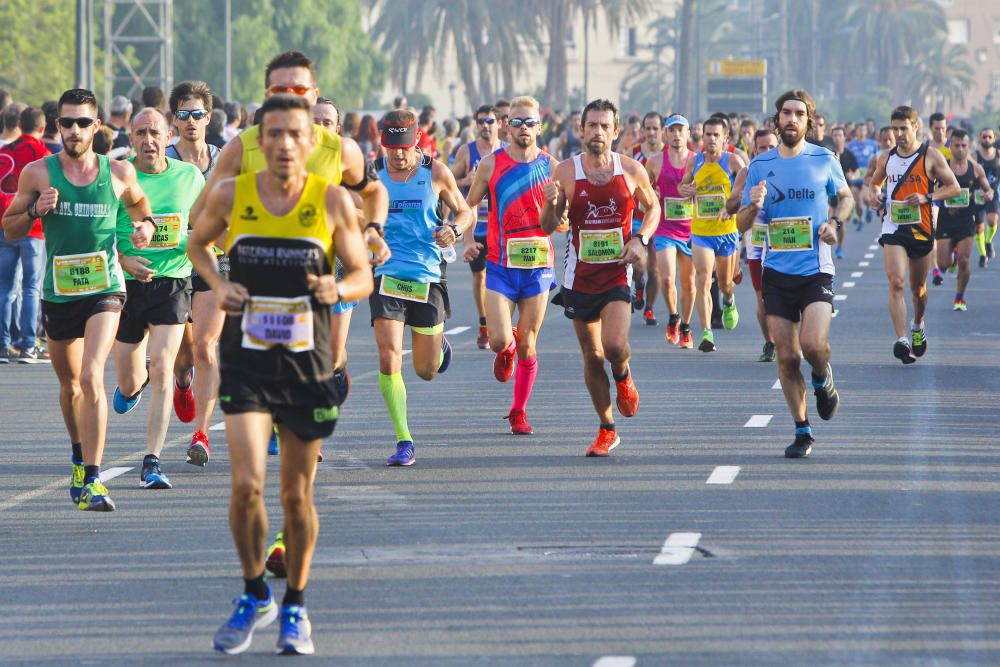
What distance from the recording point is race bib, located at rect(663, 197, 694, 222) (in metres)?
17.9

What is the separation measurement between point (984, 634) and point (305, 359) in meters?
2.50

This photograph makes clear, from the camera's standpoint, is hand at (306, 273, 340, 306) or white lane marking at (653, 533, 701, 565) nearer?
hand at (306, 273, 340, 306)

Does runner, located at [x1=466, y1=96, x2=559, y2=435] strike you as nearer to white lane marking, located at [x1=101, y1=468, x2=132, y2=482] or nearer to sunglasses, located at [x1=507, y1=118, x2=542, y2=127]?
sunglasses, located at [x1=507, y1=118, x2=542, y2=127]

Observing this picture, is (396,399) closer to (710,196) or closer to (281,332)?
(281,332)

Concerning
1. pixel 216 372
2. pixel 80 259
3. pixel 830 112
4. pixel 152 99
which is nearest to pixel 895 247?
pixel 152 99

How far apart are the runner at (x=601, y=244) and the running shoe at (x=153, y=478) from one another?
2443mm

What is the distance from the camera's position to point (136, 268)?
32.8 ft

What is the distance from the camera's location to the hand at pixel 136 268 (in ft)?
32.8

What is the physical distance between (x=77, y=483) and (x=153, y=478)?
0.53 meters

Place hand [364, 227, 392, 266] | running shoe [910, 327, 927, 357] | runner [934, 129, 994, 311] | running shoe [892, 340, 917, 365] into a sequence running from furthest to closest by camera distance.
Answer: runner [934, 129, 994, 311] → running shoe [910, 327, 927, 357] → running shoe [892, 340, 917, 365] → hand [364, 227, 392, 266]

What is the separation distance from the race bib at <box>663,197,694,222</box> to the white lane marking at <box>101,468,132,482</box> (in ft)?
27.1

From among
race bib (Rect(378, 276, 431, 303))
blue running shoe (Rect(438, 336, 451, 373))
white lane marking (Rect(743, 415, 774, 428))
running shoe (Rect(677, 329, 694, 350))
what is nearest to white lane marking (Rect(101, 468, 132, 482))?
race bib (Rect(378, 276, 431, 303))

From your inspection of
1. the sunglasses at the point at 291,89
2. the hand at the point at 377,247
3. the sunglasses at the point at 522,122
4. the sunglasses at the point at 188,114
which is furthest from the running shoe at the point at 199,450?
the hand at the point at 377,247

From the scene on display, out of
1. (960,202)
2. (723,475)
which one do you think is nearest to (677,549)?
(723,475)
